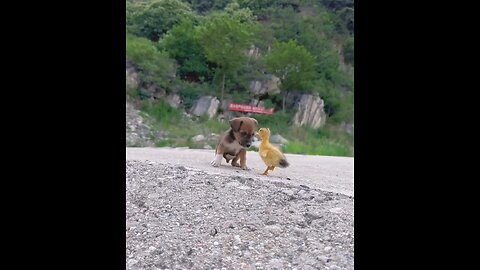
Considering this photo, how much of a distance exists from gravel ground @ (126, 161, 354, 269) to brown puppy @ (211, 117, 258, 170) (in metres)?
0.15

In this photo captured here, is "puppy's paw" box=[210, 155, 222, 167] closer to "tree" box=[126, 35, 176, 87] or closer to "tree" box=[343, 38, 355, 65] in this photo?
"tree" box=[126, 35, 176, 87]

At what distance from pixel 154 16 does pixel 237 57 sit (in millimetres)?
459

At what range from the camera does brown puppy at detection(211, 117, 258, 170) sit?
239 centimetres

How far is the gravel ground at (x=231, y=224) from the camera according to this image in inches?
75.0

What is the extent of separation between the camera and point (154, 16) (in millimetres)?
2914

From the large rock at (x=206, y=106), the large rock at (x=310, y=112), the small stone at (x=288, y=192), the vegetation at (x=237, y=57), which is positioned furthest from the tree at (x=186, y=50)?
the small stone at (x=288, y=192)

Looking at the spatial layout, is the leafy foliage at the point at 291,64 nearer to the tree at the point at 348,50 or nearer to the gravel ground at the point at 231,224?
the tree at the point at 348,50

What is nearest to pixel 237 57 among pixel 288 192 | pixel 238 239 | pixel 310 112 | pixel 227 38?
pixel 227 38

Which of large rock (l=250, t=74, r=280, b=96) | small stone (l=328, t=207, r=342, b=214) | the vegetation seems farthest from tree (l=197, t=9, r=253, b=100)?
small stone (l=328, t=207, r=342, b=214)

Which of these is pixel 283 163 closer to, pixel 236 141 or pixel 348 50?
pixel 236 141
